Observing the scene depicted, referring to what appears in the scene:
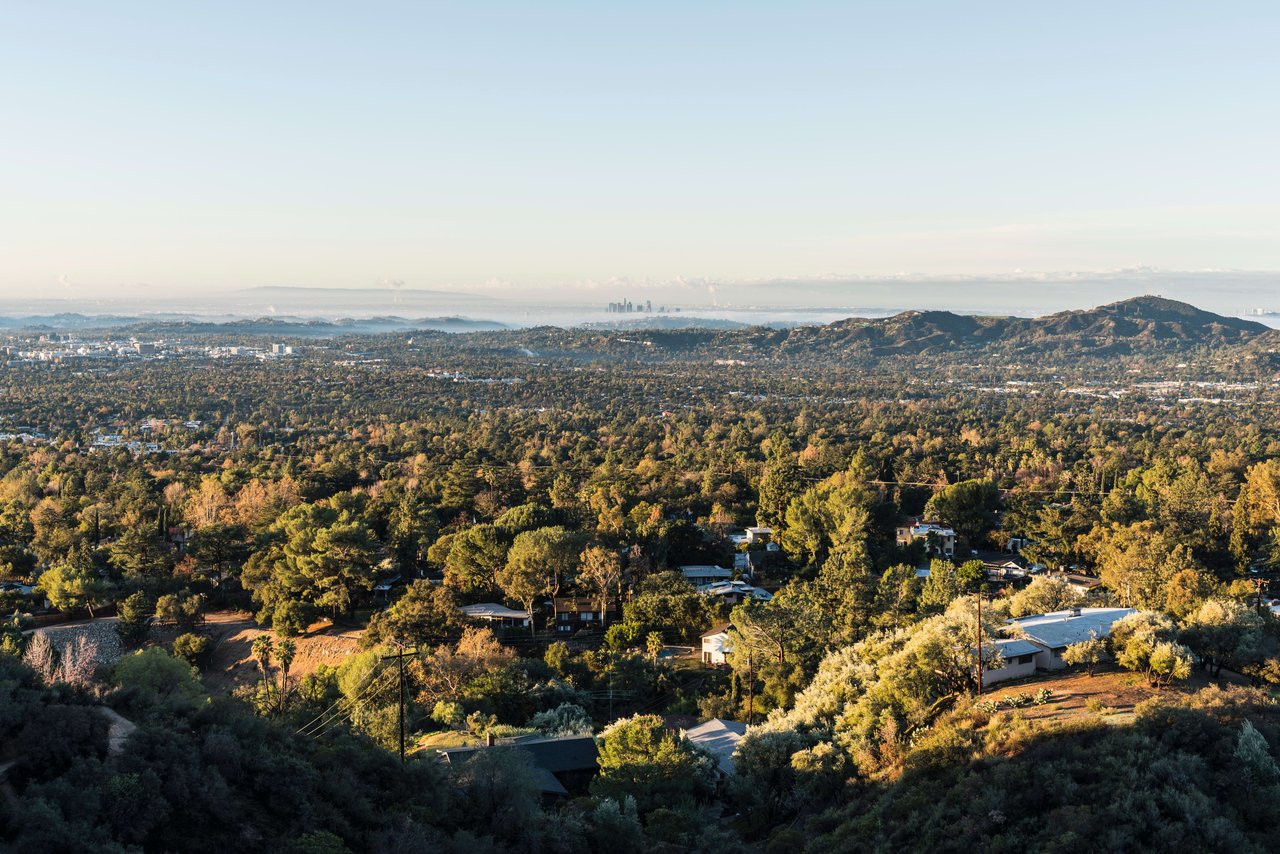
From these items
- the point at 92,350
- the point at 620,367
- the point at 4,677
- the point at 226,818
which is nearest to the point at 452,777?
the point at 226,818

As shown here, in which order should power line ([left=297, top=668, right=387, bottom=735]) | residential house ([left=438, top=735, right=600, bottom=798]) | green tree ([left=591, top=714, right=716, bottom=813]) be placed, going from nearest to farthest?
green tree ([left=591, top=714, right=716, bottom=813]) < residential house ([left=438, top=735, right=600, bottom=798]) < power line ([left=297, top=668, right=387, bottom=735])

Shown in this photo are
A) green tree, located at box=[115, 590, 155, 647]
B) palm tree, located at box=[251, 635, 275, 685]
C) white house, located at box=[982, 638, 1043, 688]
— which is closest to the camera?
white house, located at box=[982, 638, 1043, 688]

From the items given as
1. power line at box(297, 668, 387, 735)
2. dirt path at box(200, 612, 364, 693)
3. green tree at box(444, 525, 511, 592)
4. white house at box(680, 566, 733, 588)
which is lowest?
dirt path at box(200, 612, 364, 693)

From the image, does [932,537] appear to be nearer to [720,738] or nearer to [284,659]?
[720,738]

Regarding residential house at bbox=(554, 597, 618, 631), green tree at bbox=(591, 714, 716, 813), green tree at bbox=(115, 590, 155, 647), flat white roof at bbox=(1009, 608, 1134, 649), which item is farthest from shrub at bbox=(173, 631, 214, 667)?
flat white roof at bbox=(1009, 608, 1134, 649)

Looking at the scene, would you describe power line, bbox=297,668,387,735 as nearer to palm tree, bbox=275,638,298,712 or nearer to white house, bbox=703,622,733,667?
palm tree, bbox=275,638,298,712

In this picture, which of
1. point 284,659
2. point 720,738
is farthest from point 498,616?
point 720,738

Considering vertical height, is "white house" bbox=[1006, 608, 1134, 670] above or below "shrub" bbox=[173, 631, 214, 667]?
above
